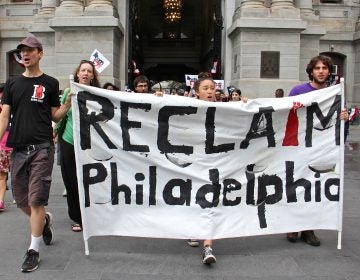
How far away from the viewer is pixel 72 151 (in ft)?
19.1

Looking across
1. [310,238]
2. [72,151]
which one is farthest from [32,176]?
[310,238]

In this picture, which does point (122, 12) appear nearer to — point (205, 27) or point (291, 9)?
point (291, 9)

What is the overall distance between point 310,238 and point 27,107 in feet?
10.5

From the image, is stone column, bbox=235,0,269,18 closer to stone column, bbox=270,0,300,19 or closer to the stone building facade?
the stone building facade

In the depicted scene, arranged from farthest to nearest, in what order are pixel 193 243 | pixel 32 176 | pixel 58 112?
1. pixel 193 243
2. pixel 58 112
3. pixel 32 176

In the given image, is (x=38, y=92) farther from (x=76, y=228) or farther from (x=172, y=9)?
A: (x=172, y=9)

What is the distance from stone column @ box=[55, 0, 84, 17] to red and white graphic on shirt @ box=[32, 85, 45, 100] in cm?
1408

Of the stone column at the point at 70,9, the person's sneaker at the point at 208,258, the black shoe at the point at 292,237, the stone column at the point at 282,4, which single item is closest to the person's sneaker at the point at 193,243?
the person's sneaker at the point at 208,258

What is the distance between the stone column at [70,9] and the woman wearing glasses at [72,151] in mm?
12984

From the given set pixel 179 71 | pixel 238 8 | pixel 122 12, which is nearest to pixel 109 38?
pixel 122 12

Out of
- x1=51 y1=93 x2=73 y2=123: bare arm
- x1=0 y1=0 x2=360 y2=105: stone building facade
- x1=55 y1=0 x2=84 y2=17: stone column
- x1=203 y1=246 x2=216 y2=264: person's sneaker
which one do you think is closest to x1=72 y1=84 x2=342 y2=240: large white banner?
x1=51 y1=93 x2=73 y2=123: bare arm

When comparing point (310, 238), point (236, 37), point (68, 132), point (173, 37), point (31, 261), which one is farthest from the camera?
point (173, 37)

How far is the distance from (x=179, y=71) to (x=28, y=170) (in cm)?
3238

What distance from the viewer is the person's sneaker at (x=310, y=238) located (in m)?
5.46
